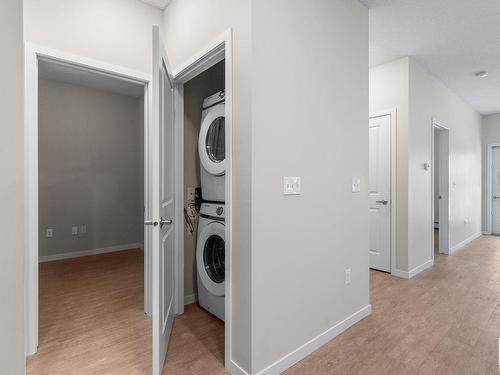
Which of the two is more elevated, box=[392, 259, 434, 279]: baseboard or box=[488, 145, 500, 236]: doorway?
box=[488, 145, 500, 236]: doorway

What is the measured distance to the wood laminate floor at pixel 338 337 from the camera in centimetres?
174

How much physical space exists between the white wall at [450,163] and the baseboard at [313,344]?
1530 mm

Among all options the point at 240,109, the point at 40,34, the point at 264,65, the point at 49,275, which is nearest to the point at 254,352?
the point at 240,109

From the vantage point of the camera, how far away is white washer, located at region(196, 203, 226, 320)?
2.26 metres

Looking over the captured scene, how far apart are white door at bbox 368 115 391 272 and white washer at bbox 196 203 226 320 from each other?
2094 millimetres

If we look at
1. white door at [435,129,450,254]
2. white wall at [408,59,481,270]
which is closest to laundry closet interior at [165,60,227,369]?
white wall at [408,59,481,270]

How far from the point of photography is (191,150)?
104 inches

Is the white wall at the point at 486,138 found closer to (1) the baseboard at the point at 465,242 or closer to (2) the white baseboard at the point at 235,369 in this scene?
(1) the baseboard at the point at 465,242

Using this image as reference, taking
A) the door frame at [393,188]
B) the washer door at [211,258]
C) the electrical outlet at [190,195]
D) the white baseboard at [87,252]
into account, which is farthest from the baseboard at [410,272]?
the white baseboard at [87,252]

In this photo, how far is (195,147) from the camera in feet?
8.71

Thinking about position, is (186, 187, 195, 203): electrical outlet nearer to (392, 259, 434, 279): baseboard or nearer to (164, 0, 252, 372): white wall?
(164, 0, 252, 372): white wall

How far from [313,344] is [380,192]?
7.71 feet

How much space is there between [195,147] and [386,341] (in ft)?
7.35

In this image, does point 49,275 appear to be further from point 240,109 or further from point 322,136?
point 322,136
